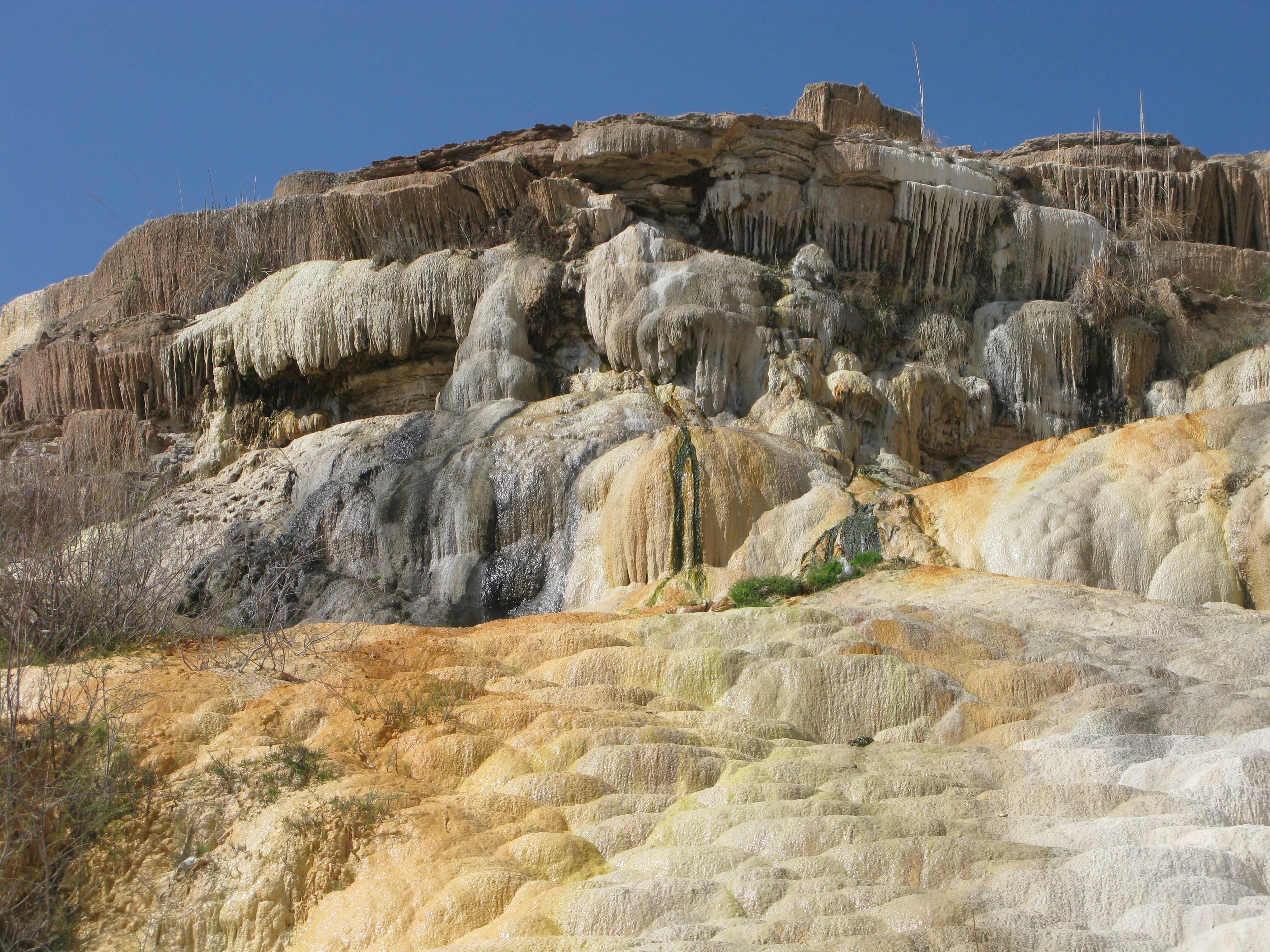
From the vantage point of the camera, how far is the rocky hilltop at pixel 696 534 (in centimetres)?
574

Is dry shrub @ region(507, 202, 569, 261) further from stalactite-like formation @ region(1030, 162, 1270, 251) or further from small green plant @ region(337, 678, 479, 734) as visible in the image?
small green plant @ region(337, 678, 479, 734)

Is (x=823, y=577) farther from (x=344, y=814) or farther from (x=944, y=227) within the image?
(x=944, y=227)

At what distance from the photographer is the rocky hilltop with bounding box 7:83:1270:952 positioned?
5.74m

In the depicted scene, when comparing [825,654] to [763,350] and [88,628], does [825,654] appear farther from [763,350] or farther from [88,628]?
[763,350]

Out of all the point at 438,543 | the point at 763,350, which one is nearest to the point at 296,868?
the point at 438,543

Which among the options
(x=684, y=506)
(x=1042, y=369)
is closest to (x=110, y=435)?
(x=684, y=506)

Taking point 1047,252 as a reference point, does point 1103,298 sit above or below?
below

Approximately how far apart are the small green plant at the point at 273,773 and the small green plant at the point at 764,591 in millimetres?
5251

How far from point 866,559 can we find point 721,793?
19.9 ft

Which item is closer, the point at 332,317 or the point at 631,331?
the point at 631,331

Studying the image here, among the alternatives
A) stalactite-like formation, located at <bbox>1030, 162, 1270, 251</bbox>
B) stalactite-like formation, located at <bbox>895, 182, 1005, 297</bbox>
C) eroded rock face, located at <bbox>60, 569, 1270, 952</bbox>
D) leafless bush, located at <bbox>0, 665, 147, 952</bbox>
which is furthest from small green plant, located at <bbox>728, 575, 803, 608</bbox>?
stalactite-like formation, located at <bbox>1030, 162, 1270, 251</bbox>

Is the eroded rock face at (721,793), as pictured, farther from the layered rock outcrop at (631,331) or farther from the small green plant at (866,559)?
the layered rock outcrop at (631,331)

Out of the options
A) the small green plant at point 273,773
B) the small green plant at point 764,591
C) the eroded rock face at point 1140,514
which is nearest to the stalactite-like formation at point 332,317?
the small green plant at point 764,591

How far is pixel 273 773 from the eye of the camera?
22.4ft
